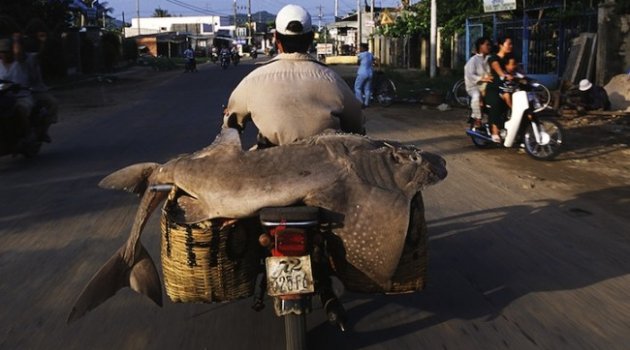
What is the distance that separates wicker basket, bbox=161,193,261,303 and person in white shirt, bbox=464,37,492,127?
7.84 m

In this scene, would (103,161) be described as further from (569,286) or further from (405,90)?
(405,90)

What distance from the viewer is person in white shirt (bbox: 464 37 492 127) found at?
10.9 metres

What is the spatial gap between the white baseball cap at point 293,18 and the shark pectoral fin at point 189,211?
136 cm

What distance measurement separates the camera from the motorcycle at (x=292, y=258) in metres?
3.25

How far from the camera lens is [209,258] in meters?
3.46

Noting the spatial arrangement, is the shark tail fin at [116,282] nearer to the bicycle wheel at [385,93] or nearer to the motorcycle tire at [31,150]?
the motorcycle tire at [31,150]

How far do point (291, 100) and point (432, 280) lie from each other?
5.52ft

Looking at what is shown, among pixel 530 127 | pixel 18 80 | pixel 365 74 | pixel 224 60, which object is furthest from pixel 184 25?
pixel 530 127

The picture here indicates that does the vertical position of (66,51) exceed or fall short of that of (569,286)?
it exceeds it

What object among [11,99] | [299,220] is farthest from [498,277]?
[11,99]

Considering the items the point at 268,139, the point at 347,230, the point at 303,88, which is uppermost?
the point at 303,88

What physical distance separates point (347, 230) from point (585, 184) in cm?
551

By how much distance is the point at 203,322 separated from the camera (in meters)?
4.28

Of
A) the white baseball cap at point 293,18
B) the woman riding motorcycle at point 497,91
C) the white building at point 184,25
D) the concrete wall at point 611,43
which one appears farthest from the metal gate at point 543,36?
the white building at point 184,25
